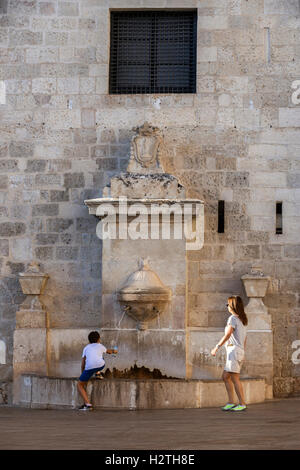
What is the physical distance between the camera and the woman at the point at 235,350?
924 centimetres

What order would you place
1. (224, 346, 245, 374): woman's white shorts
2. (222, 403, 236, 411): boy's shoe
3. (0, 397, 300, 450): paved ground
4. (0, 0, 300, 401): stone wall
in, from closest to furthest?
(0, 397, 300, 450): paved ground, (224, 346, 245, 374): woman's white shorts, (222, 403, 236, 411): boy's shoe, (0, 0, 300, 401): stone wall

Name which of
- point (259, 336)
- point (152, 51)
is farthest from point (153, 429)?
point (152, 51)

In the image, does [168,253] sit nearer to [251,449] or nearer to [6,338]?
[6,338]

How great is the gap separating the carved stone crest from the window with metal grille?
90 cm

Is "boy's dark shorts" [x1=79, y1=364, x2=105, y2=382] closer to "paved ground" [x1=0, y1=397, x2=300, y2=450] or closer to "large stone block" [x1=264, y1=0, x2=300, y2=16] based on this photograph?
"paved ground" [x1=0, y1=397, x2=300, y2=450]

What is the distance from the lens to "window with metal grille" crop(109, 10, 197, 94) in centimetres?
Result: 1216

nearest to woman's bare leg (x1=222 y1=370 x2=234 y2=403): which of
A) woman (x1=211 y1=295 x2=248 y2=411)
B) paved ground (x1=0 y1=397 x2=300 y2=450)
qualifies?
woman (x1=211 y1=295 x2=248 y2=411)

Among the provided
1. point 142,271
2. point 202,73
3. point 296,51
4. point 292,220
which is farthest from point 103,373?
point 296,51

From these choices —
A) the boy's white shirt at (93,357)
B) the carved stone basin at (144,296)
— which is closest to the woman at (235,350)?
the boy's white shirt at (93,357)

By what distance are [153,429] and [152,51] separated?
620 cm

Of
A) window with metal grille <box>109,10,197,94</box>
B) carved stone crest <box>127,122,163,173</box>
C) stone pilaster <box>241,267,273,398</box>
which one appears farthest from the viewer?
window with metal grille <box>109,10,197,94</box>

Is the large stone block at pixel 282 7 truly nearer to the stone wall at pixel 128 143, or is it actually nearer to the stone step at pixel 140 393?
the stone wall at pixel 128 143

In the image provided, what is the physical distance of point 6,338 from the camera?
38.9 ft

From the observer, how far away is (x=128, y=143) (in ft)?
39.1
